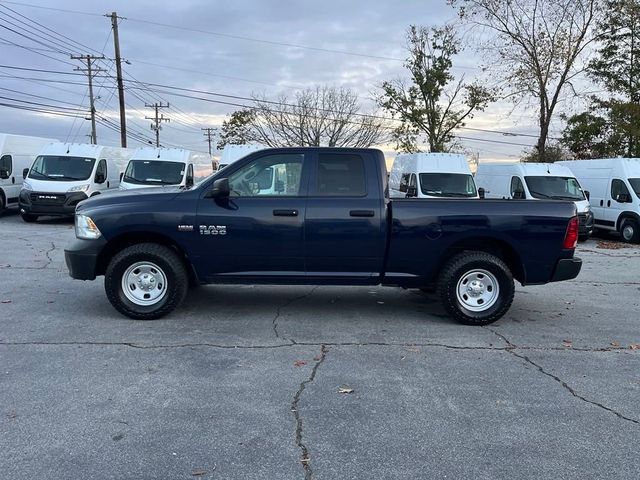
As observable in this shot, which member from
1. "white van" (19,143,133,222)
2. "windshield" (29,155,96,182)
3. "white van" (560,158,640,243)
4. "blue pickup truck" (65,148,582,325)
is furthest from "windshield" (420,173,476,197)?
"windshield" (29,155,96,182)

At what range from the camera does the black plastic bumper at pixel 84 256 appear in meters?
5.98

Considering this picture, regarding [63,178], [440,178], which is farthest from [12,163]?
[440,178]

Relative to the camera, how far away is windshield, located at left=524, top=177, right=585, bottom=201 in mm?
16328

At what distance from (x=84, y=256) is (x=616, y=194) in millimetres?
15702

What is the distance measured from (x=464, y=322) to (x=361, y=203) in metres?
1.79

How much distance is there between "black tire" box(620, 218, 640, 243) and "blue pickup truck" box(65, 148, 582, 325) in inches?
442

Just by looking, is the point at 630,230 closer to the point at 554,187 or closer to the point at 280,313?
the point at 554,187

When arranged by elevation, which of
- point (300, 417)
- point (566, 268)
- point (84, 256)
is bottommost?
point (300, 417)

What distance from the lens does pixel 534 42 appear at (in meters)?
28.3

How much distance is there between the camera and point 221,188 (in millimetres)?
5793

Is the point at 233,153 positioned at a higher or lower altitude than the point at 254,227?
higher

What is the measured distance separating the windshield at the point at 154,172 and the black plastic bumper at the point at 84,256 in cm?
1123

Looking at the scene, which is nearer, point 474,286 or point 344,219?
point 344,219

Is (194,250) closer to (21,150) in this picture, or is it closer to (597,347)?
(597,347)
